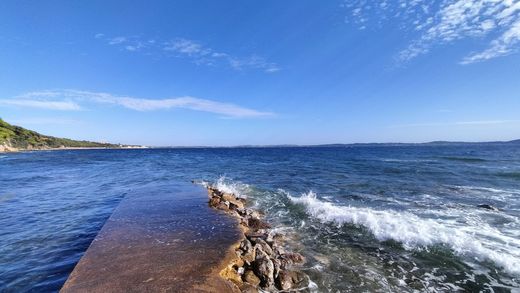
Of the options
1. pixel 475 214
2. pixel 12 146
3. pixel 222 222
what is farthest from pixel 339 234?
pixel 12 146

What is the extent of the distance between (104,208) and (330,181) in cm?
1732

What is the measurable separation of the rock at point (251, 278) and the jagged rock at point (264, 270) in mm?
97

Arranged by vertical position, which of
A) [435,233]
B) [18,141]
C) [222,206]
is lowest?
[435,233]

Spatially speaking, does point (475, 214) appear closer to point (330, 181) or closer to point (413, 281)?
point (413, 281)

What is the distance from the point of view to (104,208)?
1346 cm

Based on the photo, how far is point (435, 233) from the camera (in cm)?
1006

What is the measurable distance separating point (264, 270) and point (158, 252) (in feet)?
9.36

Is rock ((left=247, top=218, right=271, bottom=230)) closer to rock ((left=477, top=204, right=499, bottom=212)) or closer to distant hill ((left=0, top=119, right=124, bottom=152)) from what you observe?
rock ((left=477, top=204, right=499, bottom=212))

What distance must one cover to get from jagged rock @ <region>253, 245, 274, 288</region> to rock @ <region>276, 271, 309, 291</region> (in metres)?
0.22

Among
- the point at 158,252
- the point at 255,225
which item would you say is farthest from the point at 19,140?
the point at 158,252

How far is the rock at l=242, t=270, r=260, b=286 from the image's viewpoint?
6.32m

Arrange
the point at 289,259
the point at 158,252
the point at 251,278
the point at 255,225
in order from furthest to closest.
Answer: the point at 255,225
the point at 289,259
the point at 158,252
the point at 251,278

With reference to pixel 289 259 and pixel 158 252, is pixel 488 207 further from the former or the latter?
pixel 158 252

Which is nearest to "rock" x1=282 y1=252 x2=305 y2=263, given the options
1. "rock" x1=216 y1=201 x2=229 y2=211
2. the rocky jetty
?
the rocky jetty
